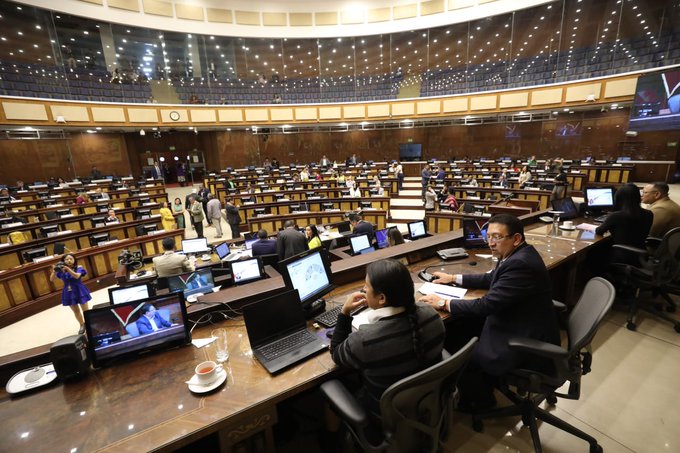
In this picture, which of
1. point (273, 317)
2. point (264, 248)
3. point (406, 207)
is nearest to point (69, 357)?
point (273, 317)

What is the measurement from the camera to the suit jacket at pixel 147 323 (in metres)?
1.93

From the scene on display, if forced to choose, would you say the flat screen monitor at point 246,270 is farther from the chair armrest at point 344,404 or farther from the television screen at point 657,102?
the television screen at point 657,102

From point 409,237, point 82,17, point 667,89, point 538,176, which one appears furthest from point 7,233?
point 667,89

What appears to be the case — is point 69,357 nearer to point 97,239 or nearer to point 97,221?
point 97,239

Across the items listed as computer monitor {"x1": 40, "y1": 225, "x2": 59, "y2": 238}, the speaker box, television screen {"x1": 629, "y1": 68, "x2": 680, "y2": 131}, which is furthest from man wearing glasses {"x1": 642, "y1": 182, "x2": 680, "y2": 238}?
computer monitor {"x1": 40, "y1": 225, "x2": 59, "y2": 238}

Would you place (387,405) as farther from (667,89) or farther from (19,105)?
(19,105)

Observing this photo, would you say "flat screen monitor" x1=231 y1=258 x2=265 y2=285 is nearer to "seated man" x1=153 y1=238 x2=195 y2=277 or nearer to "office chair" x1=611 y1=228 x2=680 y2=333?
"seated man" x1=153 y1=238 x2=195 y2=277

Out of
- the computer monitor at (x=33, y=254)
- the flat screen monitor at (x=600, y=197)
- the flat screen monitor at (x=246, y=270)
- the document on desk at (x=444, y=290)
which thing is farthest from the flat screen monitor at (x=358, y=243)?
the computer monitor at (x=33, y=254)

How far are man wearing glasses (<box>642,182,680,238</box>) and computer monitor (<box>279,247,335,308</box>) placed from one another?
3993 mm

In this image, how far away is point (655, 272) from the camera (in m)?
3.19

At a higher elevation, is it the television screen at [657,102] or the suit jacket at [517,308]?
the television screen at [657,102]

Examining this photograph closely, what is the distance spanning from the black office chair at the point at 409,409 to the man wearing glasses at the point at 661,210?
394cm

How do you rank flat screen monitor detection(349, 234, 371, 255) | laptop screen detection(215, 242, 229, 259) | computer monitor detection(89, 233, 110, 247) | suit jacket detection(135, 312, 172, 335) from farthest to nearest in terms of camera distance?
computer monitor detection(89, 233, 110, 247) < laptop screen detection(215, 242, 229, 259) < flat screen monitor detection(349, 234, 371, 255) < suit jacket detection(135, 312, 172, 335)

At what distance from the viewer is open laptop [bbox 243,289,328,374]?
6.00 ft
